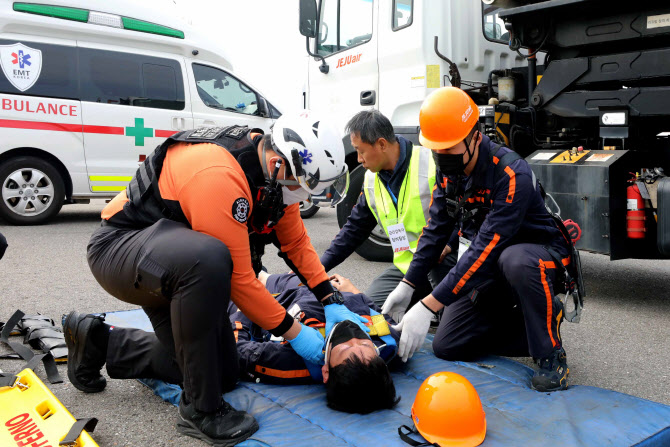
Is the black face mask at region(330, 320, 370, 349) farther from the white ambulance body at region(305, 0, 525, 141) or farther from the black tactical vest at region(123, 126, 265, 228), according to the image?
the white ambulance body at region(305, 0, 525, 141)

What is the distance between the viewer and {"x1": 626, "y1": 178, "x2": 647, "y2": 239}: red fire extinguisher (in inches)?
166

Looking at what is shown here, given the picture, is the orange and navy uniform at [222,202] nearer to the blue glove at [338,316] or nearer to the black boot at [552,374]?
the blue glove at [338,316]

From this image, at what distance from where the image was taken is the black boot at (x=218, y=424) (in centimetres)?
229

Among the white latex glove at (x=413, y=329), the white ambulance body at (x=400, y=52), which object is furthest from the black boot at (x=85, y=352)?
the white ambulance body at (x=400, y=52)

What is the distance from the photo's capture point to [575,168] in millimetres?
4477

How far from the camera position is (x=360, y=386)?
2.49 m

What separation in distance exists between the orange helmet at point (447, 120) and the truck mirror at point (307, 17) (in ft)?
12.1

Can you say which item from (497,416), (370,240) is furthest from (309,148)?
(370,240)

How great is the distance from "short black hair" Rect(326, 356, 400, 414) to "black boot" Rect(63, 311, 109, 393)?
107 centimetres

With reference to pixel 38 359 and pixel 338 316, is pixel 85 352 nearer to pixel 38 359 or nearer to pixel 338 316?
pixel 38 359

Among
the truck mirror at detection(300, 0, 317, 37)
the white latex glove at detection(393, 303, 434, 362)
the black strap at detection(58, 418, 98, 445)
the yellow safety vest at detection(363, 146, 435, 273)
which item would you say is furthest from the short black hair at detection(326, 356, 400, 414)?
the truck mirror at detection(300, 0, 317, 37)

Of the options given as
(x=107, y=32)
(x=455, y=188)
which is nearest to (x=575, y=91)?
(x=455, y=188)

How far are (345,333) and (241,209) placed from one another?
756 mm

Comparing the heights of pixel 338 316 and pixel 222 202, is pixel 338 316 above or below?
below
